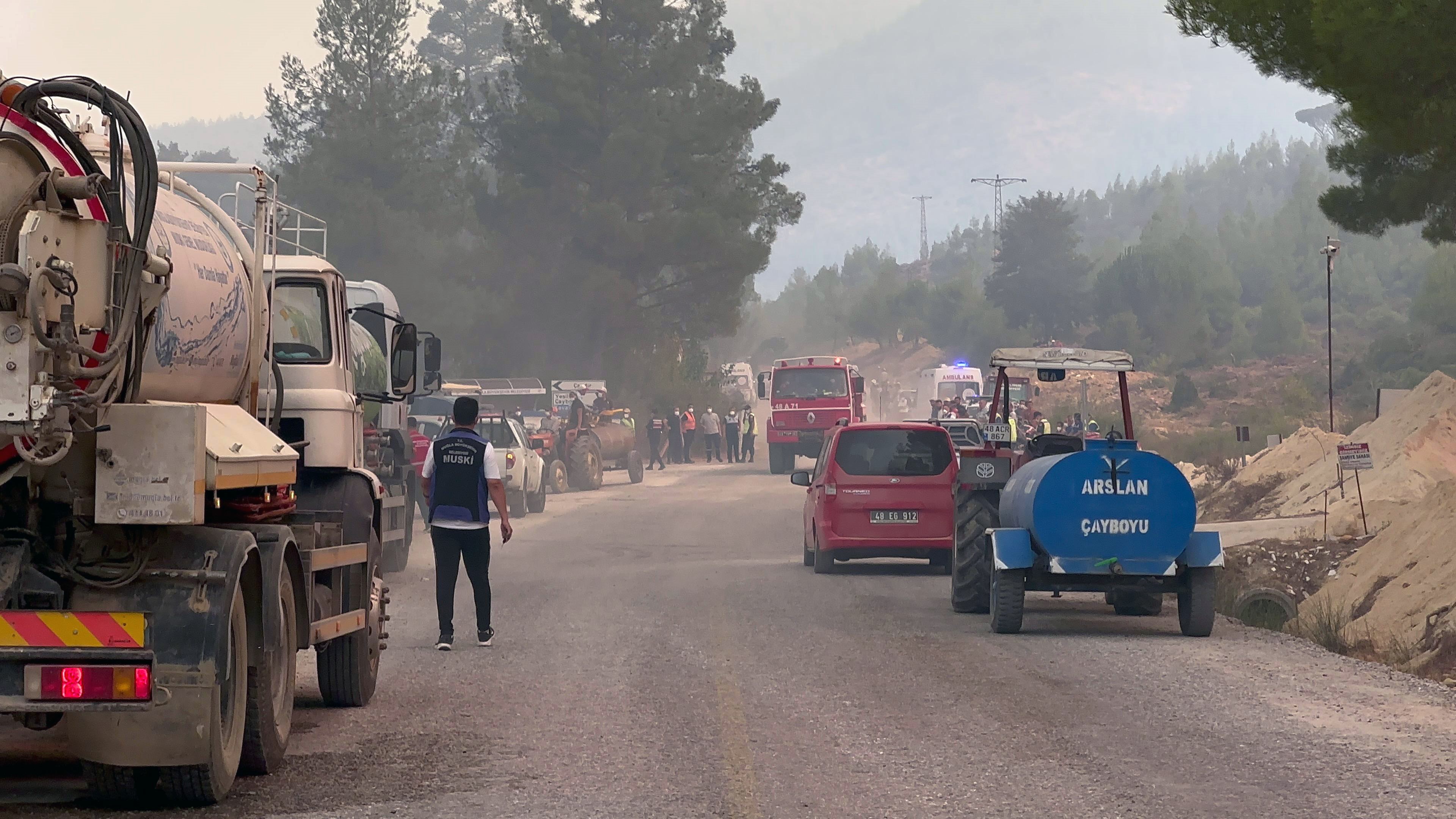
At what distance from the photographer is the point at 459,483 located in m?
12.6

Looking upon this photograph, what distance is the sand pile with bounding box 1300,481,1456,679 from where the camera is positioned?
484 inches

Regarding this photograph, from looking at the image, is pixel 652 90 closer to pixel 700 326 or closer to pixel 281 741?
pixel 700 326

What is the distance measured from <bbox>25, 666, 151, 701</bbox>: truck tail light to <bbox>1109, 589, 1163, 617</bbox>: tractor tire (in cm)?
1017

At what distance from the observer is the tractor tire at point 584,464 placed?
37906mm

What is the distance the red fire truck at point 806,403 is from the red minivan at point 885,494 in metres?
24.4

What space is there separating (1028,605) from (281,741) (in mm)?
9000

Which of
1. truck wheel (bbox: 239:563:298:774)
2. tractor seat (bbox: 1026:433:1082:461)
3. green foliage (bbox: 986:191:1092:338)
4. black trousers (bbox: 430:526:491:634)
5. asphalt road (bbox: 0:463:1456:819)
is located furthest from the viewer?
green foliage (bbox: 986:191:1092:338)

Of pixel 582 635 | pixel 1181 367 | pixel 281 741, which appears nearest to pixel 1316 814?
pixel 281 741

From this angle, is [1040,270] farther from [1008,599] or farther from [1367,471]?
[1008,599]

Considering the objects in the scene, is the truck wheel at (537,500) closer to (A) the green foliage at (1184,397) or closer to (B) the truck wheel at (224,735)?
(B) the truck wheel at (224,735)

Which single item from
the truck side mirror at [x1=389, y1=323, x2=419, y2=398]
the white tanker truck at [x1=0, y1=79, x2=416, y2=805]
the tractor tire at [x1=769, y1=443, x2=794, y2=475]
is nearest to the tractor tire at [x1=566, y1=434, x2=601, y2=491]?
the tractor tire at [x1=769, y1=443, x2=794, y2=475]

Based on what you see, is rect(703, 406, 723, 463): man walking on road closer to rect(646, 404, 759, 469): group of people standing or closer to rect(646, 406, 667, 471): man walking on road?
rect(646, 404, 759, 469): group of people standing

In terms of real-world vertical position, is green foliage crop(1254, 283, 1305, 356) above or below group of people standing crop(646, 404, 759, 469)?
above

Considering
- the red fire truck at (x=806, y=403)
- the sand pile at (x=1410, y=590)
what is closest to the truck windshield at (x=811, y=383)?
the red fire truck at (x=806, y=403)
